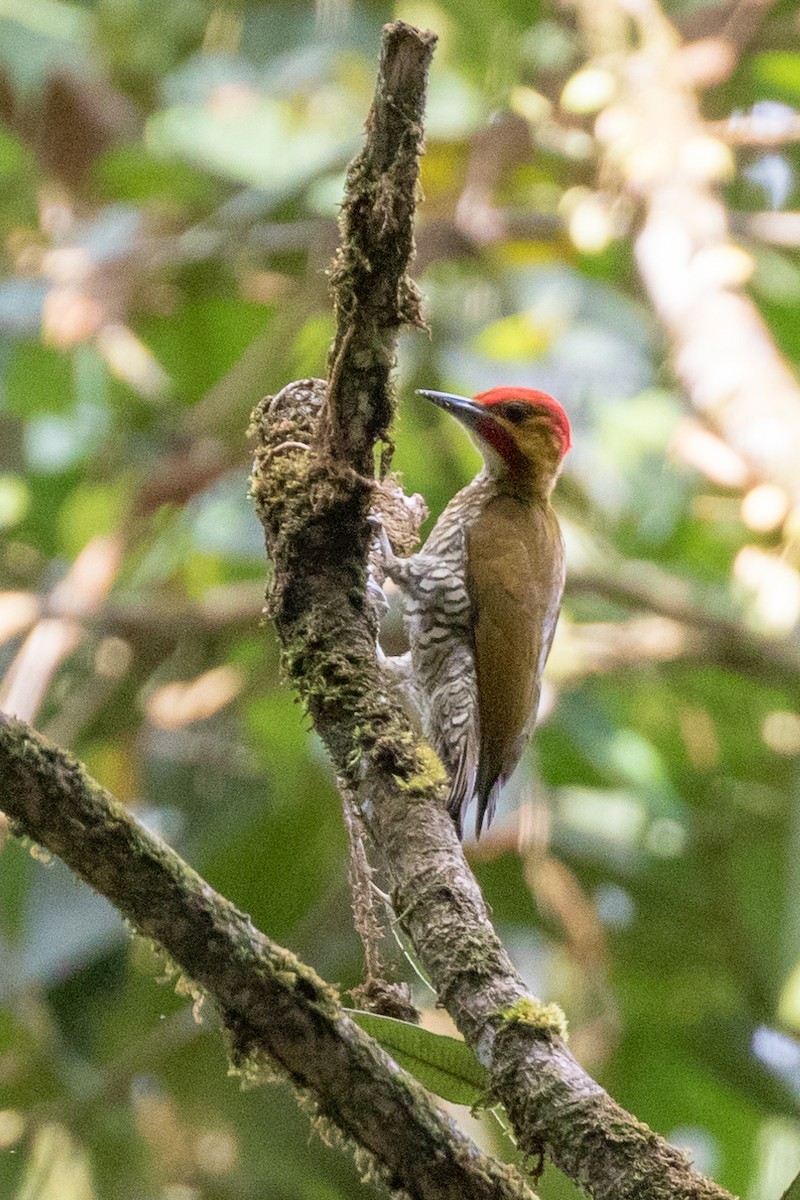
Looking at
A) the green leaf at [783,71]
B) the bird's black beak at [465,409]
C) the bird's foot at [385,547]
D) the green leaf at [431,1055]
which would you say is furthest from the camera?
the green leaf at [783,71]

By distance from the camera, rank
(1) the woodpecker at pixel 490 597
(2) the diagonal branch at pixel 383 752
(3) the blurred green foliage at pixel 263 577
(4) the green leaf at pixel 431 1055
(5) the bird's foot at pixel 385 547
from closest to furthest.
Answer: (2) the diagonal branch at pixel 383 752
(4) the green leaf at pixel 431 1055
(5) the bird's foot at pixel 385 547
(1) the woodpecker at pixel 490 597
(3) the blurred green foliage at pixel 263 577

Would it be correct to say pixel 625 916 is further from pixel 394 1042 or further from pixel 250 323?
pixel 394 1042

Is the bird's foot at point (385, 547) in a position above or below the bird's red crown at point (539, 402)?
below

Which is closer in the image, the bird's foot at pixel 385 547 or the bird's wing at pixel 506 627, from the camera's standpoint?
the bird's foot at pixel 385 547

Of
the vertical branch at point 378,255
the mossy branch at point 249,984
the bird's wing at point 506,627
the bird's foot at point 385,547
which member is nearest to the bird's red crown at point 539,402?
the bird's wing at point 506,627

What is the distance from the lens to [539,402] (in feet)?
11.7

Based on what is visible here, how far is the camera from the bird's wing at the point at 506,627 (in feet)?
11.0

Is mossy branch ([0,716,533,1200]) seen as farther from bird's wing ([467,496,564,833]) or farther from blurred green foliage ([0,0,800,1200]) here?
blurred green foliage ([0,0,800,1200])

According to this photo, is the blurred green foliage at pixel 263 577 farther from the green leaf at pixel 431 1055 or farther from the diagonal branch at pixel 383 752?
the green leaf at pixel 431 1055

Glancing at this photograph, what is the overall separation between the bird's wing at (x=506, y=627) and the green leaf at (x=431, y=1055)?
1341mm

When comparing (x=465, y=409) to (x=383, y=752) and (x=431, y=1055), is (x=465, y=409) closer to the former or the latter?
(x=383, y=752)

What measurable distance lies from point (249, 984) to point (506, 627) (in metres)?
1.86

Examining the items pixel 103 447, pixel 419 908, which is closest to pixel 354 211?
pixel 419 908

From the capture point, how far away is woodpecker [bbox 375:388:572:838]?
3309 mm
